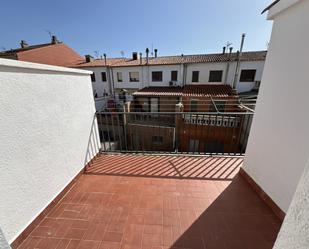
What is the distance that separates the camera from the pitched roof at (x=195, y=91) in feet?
31.4

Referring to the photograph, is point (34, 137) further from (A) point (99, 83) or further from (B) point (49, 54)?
(B) point (49, 54)

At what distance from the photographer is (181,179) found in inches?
84.3

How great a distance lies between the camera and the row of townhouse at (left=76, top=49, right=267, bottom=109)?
10.3m

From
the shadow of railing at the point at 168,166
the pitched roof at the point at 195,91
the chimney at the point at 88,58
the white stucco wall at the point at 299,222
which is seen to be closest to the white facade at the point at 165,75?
the pitched roof at the point at 195,91

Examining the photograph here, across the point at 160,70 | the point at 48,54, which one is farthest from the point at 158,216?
the point at 48,54

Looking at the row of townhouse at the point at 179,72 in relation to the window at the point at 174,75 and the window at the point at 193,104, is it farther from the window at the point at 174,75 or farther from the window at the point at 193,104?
the window at the point at 193,104

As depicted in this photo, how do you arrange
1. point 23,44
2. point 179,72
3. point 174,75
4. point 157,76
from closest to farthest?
point 179,72 < point 174,75 < point 157,76 < point 23,44

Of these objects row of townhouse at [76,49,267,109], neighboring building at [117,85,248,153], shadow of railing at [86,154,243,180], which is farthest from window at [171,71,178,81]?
shadow of railing at [86,154,243,180]

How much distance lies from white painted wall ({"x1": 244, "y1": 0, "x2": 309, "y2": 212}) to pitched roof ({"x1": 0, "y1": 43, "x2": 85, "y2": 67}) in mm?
15439

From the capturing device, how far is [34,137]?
1.40m

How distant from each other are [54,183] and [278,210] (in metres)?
2.56

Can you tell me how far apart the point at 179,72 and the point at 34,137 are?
11261 mm

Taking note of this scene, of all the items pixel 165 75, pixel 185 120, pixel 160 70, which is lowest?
pixel 185 120

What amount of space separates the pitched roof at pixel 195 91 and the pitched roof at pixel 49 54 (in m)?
9.22
